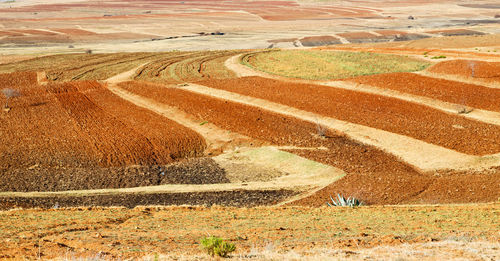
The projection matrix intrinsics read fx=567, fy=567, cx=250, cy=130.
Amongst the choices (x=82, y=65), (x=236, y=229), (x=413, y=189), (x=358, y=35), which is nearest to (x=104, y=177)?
(x=236, y=229)

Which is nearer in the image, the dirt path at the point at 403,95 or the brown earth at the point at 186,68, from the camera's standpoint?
the dirt path at the point at 403,95

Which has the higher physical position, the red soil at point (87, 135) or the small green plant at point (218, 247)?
the small green plant at point (218, 247)

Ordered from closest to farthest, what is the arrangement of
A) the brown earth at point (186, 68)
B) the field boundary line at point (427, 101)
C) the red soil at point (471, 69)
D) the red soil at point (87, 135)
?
the red soil at point (87, 135)
the field boundary line at point (427, 101)
the red soil at point (471, 69)
the brown earth at point (186, 68)

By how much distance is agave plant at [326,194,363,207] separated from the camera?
19.1m

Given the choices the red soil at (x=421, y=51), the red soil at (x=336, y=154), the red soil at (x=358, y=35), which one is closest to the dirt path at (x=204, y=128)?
the red soil at (x=336, y=154)

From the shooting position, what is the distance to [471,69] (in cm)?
4331

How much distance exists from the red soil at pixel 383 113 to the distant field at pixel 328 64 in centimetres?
553

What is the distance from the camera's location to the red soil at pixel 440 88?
3522 centimetres

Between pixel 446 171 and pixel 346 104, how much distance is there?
500 inches

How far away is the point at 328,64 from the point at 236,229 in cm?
4014

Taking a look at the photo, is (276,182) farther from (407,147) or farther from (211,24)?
(211,24)

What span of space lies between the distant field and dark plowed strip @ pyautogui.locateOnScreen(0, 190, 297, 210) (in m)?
25.9

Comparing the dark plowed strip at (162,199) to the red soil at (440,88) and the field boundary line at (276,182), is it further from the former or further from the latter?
the red soil at (440,88)

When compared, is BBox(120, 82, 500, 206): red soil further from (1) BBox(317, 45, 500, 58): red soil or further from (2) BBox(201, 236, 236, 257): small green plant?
(1) BBox(317, 45, 500, 58): red soil
